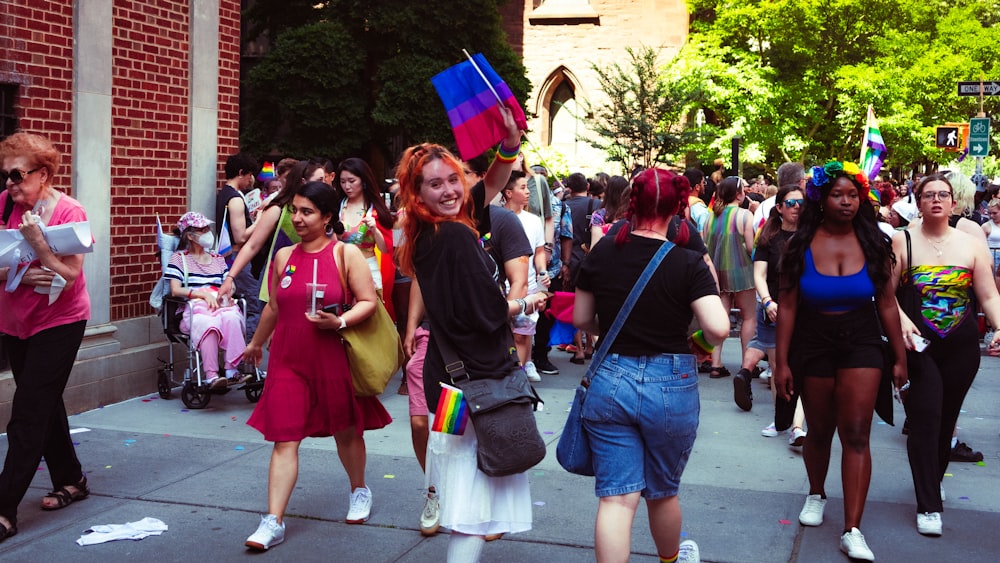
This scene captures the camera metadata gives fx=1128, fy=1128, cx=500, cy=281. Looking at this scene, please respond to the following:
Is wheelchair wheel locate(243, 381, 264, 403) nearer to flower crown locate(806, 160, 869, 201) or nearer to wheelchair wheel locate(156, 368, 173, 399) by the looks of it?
wheelchair wheel locate(156, 368, 173, 399)

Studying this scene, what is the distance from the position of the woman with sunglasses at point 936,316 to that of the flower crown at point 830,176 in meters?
0.77

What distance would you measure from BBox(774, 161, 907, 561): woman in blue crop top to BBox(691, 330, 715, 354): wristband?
1180mm

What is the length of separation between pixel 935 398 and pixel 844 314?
93 centimetres

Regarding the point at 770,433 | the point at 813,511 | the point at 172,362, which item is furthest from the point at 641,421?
the point at 172,362

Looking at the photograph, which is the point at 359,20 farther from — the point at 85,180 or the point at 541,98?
the point at 85,180

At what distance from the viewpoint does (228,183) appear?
33.2ft

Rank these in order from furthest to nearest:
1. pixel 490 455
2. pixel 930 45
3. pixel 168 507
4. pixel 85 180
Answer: pixel 930 45 < pixel 85 180 < pixel 168 507 < pixel 490 455

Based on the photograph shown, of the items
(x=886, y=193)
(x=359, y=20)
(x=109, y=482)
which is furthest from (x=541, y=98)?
(x=109, y=482)

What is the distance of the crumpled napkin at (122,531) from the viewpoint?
18.3 feet

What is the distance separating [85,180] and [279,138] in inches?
774

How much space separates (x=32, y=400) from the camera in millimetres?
5730

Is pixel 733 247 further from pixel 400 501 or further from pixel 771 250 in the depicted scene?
pixel 400 501

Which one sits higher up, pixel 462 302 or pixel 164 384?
pixel 462 302

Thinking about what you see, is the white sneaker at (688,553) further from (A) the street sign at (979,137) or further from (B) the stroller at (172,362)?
(A) the street sign at (979,137)
